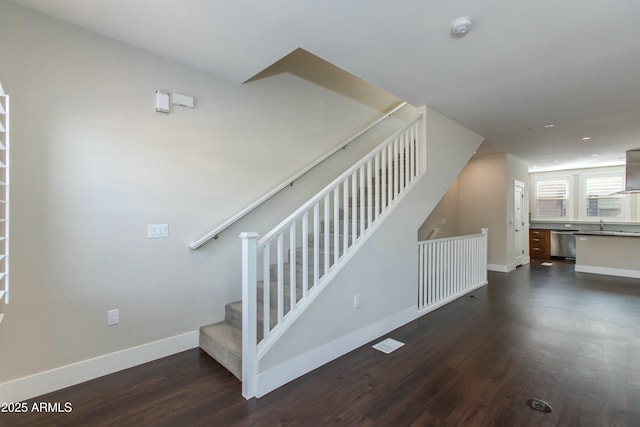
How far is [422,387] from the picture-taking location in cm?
216

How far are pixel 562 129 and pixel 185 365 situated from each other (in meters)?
5.86

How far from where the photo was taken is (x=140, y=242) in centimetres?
246

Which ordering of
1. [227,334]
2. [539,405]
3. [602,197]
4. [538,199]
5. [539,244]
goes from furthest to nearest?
[538,199], [539,244], [602,197], [227,334], [539,405]

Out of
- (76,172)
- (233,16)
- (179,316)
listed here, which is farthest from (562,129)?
(76,172)

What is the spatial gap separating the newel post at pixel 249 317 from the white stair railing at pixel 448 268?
2.43 metres

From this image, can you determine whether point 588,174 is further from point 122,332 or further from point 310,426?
point 122,332

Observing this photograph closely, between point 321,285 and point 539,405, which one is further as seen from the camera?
point 321,285

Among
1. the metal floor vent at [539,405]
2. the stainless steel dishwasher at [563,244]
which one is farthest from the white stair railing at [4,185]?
the stainless steel dishwasher at [563,244]

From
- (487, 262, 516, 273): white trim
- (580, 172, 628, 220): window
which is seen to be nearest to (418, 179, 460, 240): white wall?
(487, 262, 516, 273): white trim

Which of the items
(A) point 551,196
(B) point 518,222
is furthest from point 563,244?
(B) point 518,222

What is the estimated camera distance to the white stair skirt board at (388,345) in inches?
108

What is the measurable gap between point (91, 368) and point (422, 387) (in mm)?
2512

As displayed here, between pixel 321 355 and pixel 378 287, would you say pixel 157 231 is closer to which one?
A: pixel 321 355

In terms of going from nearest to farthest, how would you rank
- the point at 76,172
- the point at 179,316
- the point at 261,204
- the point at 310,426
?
the point at 310,426
the point at 76,172
the point at 179,316
the point at 261,204
